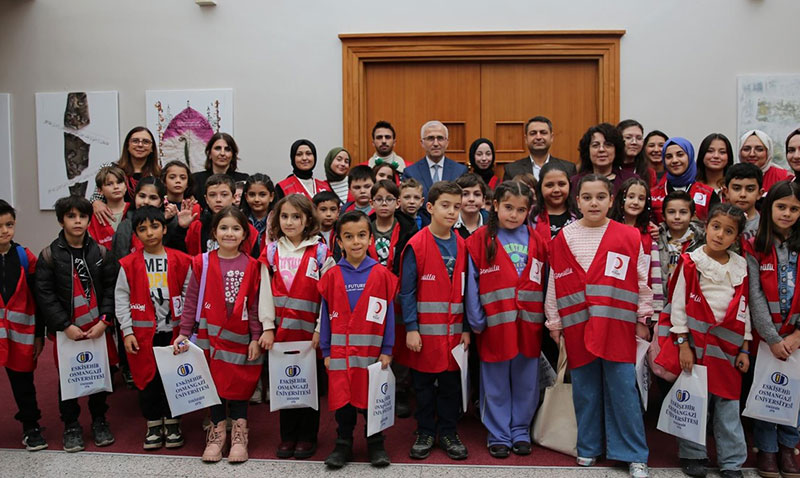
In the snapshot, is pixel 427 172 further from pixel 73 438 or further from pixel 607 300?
pixel 73 438

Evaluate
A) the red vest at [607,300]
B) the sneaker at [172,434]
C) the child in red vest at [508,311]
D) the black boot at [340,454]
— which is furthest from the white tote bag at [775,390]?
the sneaker at [172,434]

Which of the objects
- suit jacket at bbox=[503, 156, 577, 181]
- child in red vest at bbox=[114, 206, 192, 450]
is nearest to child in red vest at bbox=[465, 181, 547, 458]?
suit jacket at bbox=[503, 156, 577, 181]

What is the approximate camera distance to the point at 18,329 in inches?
140

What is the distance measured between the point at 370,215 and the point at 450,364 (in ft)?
3.86

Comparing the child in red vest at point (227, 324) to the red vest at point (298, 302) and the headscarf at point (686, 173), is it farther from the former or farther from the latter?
the headscarf at point (686, 173)

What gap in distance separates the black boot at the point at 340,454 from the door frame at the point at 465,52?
3.41m

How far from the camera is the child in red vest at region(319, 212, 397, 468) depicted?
3.25 metres

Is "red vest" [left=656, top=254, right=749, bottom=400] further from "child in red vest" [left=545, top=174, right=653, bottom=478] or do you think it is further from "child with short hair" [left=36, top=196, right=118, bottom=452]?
"child with short hair" [left=36, top=196, right=118, bottom=452]

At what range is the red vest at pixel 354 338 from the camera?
3.24m

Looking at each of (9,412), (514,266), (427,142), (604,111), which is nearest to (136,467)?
(9,412)

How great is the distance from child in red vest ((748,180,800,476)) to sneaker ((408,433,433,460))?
66.8 inches

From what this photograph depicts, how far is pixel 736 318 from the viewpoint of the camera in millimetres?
3102

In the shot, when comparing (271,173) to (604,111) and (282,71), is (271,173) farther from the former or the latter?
(604,111)

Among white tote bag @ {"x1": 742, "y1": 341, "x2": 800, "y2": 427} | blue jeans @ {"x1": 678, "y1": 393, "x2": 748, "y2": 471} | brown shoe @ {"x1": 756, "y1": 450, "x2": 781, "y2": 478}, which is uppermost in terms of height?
white tote bag @ {"x1": 742, "y1": 341, "x2": 800, "y2": 427}
